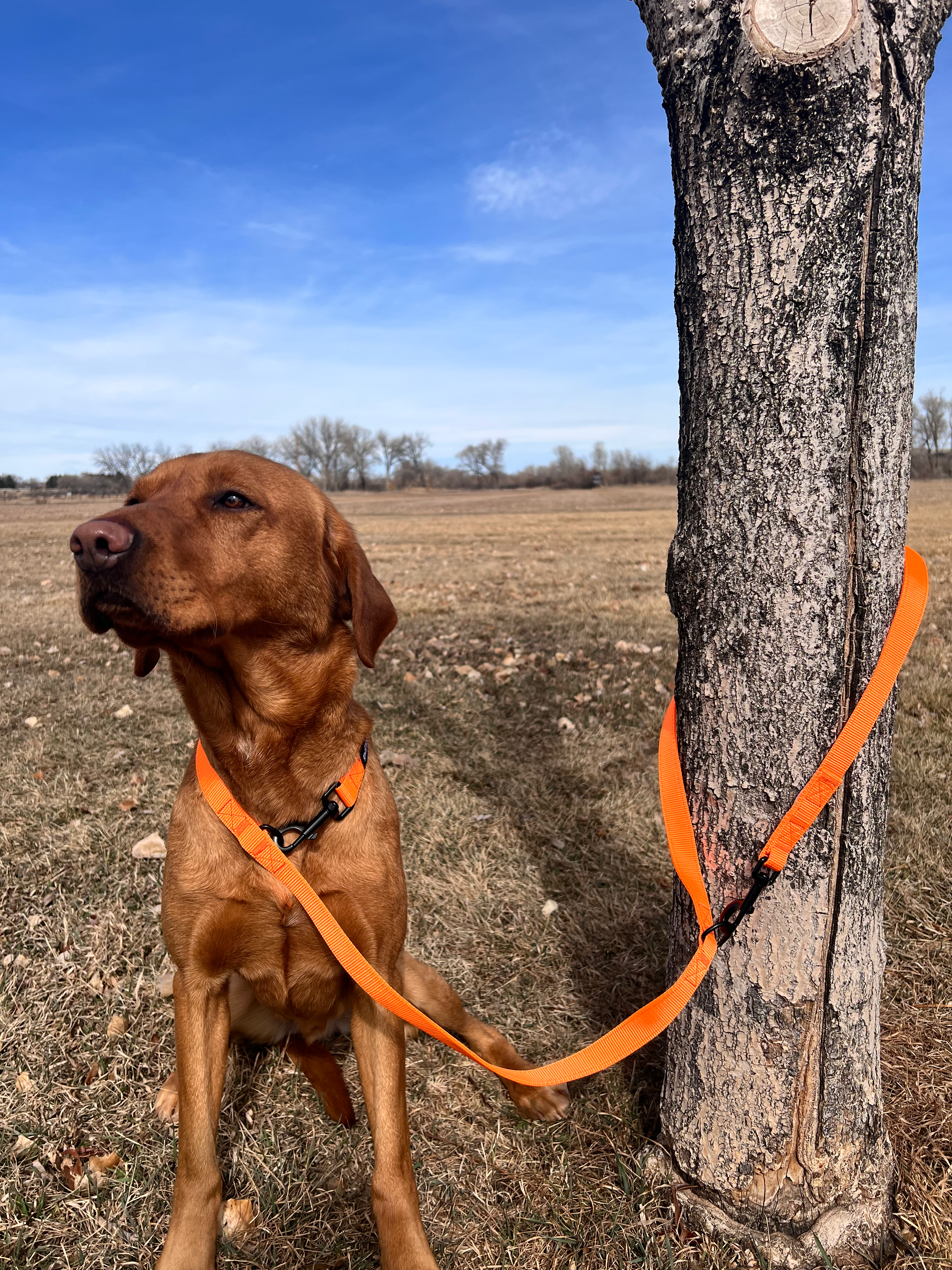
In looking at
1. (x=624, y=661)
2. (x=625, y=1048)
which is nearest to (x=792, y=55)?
(x=625, y=1048)

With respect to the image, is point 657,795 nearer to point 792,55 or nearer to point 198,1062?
point 198,1062

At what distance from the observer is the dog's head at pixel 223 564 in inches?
74.9

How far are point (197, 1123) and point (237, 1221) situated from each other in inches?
16.5

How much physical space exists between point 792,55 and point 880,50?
0.19m

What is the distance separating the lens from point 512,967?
11.1 feet

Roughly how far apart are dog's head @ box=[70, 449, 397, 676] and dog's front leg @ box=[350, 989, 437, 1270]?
1.06 metres

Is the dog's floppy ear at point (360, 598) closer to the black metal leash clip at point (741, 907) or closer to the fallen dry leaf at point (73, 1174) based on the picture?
the black metal leash clip at point (741, 907)

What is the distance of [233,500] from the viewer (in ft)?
7.50

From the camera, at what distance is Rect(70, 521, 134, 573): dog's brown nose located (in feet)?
6.13

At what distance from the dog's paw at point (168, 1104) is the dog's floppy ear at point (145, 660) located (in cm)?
132

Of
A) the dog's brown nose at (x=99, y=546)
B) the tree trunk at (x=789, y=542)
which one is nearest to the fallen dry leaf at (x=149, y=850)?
the dog's brown nose at (x=99, y=546)

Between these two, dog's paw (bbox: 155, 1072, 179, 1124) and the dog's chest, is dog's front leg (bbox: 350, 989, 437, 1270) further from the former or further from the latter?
dog's paw (bbox: 155, 1072, 179, 1124)

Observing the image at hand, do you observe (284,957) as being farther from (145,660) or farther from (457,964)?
(457,964)

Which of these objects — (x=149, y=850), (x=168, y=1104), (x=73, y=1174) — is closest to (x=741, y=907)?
(x=168, y=1104)
